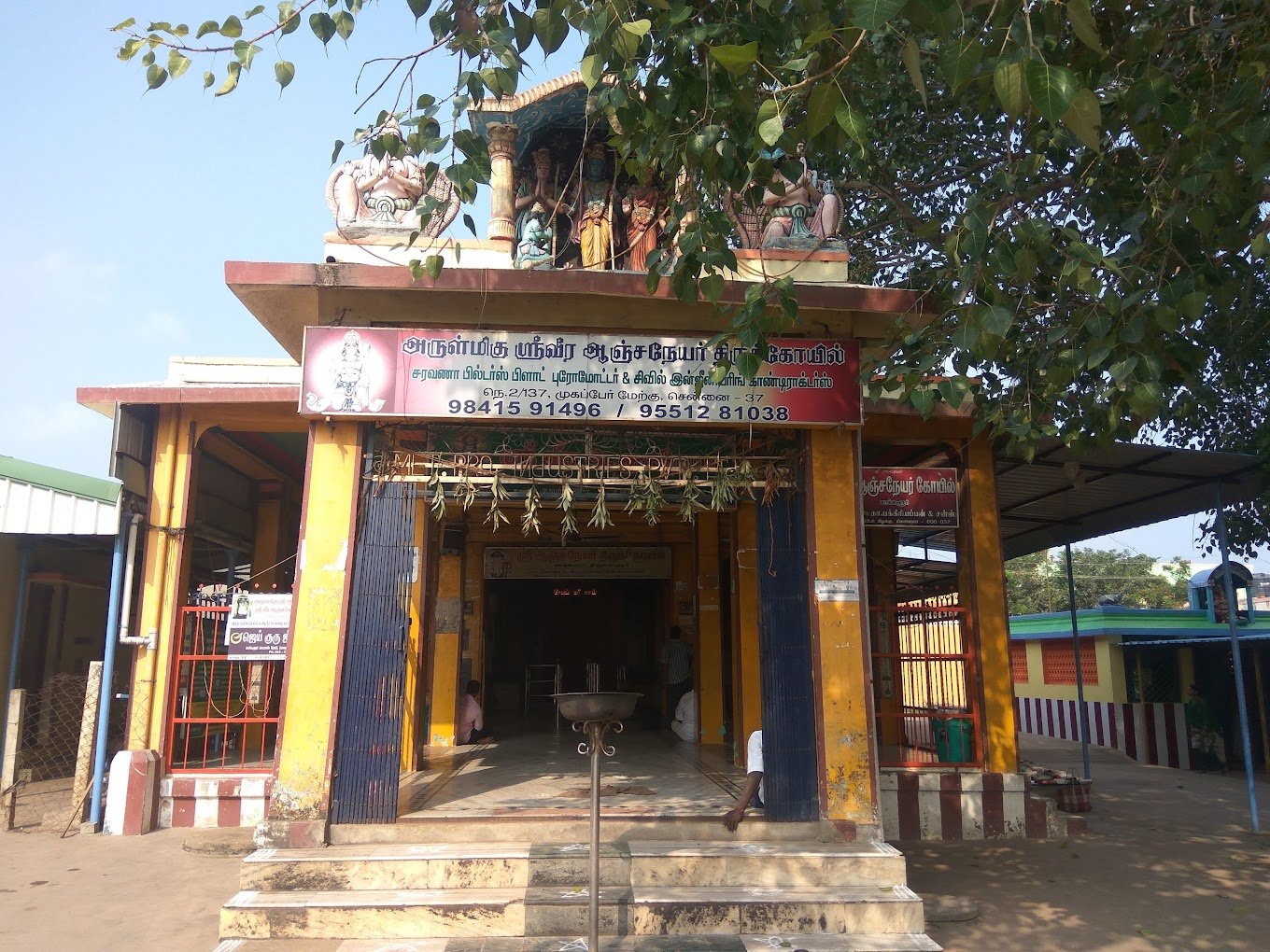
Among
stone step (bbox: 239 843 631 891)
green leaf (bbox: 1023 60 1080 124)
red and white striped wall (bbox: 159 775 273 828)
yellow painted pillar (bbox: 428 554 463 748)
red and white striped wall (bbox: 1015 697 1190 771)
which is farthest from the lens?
red and white striped wall (bbox: 1015 697 1190 771)

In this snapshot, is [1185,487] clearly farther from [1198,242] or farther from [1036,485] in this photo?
A: [1198,242]

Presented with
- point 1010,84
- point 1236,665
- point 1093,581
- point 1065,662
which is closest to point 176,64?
point 1010,84

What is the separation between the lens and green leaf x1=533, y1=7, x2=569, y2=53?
4531mm

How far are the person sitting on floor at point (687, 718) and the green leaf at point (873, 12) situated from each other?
9.10 m

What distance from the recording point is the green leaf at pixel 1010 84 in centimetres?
336

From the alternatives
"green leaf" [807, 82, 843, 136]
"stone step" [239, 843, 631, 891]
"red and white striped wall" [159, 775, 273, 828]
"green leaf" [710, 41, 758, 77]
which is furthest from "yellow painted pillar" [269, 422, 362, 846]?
"green leaf" [807, 82, 843, 136]

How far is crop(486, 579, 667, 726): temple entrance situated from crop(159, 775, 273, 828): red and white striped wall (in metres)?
7.79

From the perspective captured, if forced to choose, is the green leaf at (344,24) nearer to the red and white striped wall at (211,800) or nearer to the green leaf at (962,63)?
the green leaf at (962,63)

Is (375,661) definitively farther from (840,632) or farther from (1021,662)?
(1021,662)

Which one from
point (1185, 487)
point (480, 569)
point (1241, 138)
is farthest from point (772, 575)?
point (480, 569)

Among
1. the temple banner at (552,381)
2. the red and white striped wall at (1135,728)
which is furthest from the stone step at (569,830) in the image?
the red and white striped wall at (1135,728)

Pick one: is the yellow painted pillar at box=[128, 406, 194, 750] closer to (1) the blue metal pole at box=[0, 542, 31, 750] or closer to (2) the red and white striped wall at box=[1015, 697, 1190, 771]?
(1) the blue metal pole at box=[0, 542, 31, 750]

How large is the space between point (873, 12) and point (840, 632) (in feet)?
14.8

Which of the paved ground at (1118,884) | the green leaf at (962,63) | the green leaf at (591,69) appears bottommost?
the paved ground at (1118,884)
